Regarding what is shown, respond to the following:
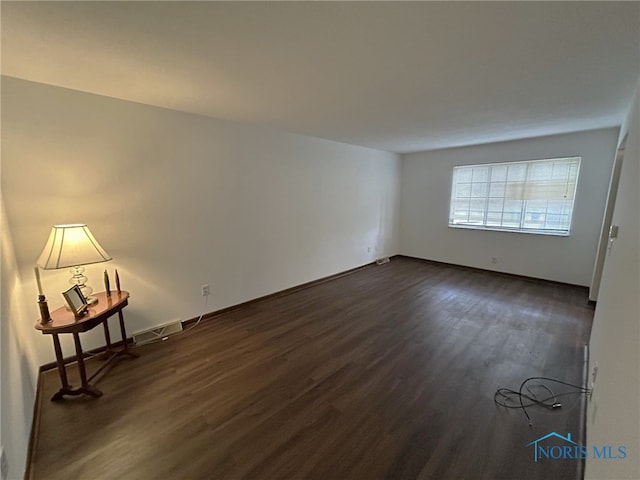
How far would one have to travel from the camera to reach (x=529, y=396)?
1946 millimetres

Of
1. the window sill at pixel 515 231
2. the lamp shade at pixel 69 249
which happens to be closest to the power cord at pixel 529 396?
the window sill at pixel 515 231

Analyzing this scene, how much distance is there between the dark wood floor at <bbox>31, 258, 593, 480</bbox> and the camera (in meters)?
1.46

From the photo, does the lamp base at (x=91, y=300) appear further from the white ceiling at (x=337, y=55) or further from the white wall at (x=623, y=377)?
the white wall at (x=623, y=377)

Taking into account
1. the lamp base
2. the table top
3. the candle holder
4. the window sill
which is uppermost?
the window sill

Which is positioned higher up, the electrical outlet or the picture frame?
the picture frame

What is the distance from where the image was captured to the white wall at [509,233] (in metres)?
3.84

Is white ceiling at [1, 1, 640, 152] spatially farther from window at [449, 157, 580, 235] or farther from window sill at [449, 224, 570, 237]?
window sill at [449, 224, 570, 237]

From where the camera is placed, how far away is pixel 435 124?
130 inches

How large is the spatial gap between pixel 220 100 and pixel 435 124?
254cm

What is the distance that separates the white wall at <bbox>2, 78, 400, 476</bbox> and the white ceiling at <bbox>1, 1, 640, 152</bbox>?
0.28m

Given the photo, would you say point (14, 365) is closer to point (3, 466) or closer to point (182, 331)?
point (3, 466)

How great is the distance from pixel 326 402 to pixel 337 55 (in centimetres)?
236

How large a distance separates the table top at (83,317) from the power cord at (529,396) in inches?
118

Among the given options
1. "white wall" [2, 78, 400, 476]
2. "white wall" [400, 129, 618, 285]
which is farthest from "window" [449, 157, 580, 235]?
"white wall" [2, 78, 400, 476]
